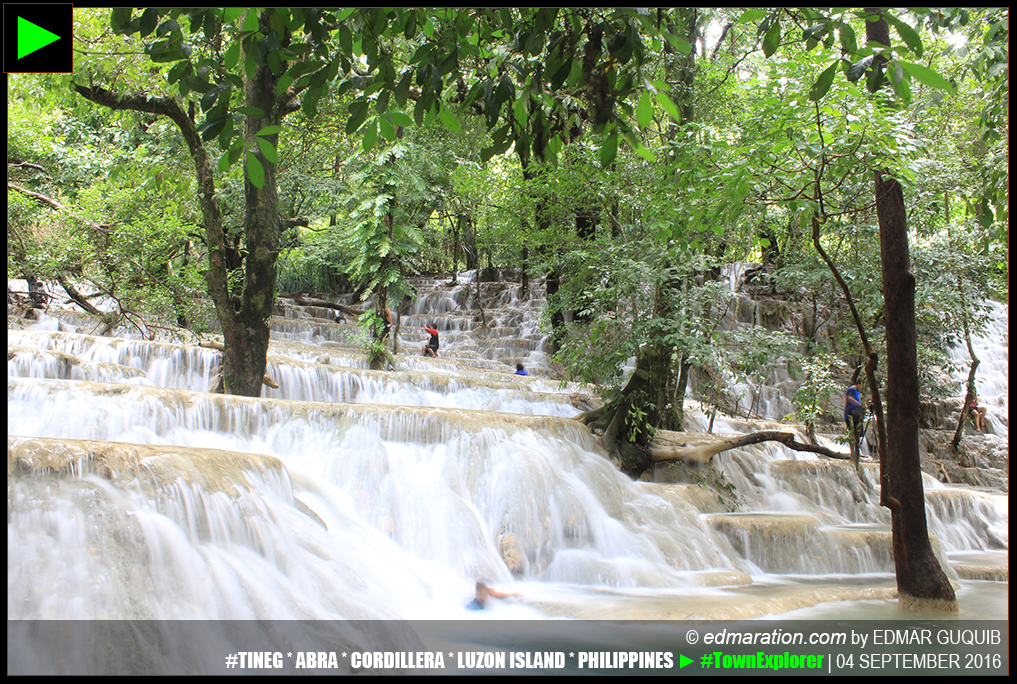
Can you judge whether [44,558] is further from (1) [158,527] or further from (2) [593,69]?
(2) [593,69]

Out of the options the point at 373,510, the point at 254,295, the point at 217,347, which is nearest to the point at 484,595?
the point at 373,510

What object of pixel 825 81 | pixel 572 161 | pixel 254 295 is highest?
pixel 572 161

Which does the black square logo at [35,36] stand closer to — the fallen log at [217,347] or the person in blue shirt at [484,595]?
the person in blue shirt at [484,595]

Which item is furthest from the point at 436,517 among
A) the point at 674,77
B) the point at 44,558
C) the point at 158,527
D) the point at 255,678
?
the point at 674,77

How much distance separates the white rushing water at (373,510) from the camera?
12.6ft

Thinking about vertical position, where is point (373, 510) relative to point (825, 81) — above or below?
below

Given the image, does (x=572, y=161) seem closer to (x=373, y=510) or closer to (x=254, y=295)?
(x=254, y=295)

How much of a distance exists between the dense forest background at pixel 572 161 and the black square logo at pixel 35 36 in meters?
0.44

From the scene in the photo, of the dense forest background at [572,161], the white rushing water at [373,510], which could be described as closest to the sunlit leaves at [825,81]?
the dense forest background at [572,161]

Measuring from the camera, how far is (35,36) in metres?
1.54

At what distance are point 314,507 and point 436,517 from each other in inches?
53.6

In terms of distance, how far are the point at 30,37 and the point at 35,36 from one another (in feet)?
0.04

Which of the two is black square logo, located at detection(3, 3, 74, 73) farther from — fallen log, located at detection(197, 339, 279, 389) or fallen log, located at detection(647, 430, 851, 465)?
fallen log, located at detection(647, 430, 851, 465)

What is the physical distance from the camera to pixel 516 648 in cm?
469
